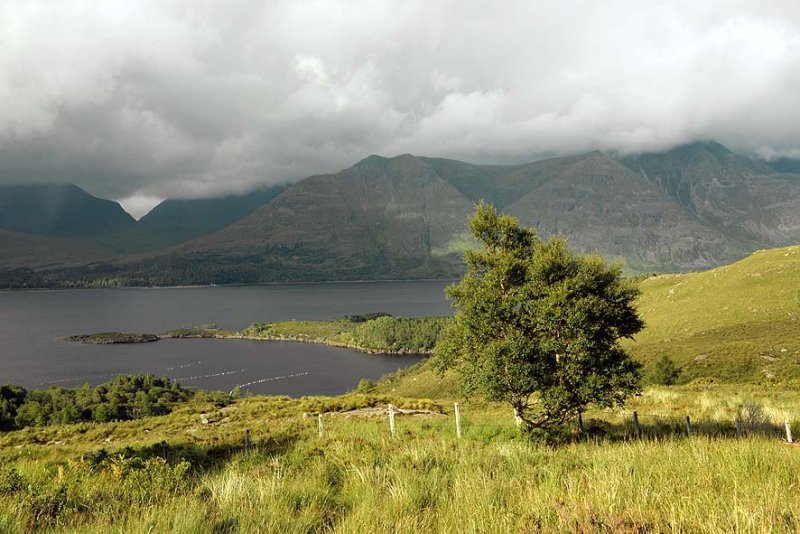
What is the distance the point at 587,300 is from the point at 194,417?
107ft

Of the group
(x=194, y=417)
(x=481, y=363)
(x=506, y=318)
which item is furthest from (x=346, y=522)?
(x=194, y=417)

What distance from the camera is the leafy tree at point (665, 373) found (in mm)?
42469

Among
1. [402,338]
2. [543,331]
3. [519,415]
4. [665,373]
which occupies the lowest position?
[402,338]

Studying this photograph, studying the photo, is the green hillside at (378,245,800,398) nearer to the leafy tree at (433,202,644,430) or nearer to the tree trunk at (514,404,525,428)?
the leafy tree at (433,202,644,430)

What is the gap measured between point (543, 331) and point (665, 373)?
114 feet

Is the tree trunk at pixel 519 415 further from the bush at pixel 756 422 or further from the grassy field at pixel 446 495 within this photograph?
the bush at pixel 756 422

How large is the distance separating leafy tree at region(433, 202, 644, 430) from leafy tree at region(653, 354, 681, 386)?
102 ft

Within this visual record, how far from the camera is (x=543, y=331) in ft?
52.4

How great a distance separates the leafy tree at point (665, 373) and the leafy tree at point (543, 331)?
3115 cm

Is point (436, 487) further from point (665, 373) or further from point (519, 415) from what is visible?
point (665, 373)

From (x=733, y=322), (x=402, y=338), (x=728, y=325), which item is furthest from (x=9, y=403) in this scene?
(x=402, y=338)

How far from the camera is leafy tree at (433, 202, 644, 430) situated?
1520cm

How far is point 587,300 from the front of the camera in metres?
15.5

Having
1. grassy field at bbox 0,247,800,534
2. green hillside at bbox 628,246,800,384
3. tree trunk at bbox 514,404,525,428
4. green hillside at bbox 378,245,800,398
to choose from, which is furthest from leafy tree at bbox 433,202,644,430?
green hillside at bbox 628,246,800,384
